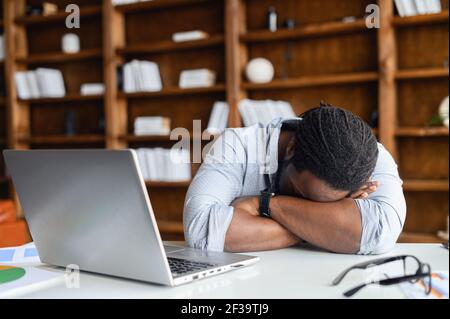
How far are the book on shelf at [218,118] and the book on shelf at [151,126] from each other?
371 mm

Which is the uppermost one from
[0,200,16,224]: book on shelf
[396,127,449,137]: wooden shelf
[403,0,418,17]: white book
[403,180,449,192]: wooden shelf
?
[403,0,418,17]: white book

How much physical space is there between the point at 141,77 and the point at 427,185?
211cm

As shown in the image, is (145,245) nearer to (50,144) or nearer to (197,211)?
(197,211)

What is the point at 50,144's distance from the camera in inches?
177

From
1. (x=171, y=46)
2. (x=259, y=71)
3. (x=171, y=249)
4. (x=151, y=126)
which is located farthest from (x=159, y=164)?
(x=171, y=249)

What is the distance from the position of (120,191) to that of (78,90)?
3.67 m

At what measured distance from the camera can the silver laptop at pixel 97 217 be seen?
0.88m

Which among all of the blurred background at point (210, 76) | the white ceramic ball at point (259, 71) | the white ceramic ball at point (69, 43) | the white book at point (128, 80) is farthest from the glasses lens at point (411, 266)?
the white ceramic ball at point (69, 43)

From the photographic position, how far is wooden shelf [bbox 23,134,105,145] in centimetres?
407

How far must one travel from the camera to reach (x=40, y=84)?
167 inches

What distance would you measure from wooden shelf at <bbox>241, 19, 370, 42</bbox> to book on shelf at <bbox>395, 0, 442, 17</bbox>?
225 millimetres

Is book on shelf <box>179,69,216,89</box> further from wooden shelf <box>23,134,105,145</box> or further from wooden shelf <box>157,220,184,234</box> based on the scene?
wooden shelf <box>157,220,184,234</box>

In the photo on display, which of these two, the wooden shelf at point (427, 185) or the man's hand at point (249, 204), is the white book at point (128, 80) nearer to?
the wooden shelf at point (427, 185)

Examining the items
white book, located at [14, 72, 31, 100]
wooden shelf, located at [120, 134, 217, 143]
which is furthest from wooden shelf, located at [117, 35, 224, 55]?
white book, located at [14, 72, 31, 100]
